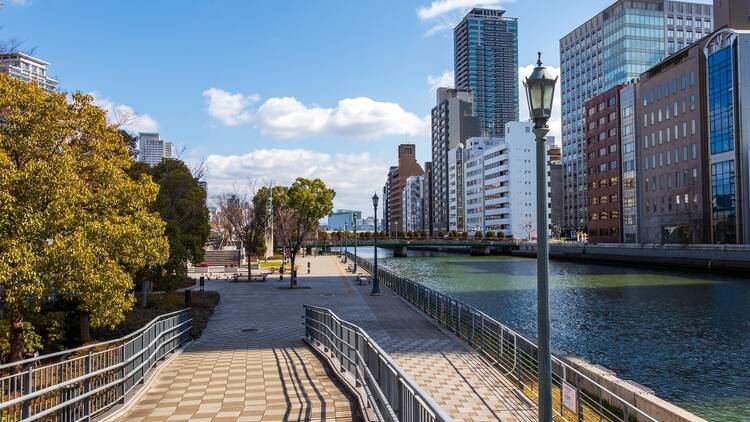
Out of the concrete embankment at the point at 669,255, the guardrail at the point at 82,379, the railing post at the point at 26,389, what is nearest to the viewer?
the railing post at the point at 26,389

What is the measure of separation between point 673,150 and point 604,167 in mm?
23006

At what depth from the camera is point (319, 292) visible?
3338 cm

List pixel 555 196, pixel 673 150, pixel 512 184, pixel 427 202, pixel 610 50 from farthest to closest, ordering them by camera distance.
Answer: pixel 427 202 < pixel 555 196 < pixel 610 50 < pixel 512 184 < pixel 673 150

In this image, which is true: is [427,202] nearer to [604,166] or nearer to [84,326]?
[604,166]

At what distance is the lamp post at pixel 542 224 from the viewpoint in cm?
620

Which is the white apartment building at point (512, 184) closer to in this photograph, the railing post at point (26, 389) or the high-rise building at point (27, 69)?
the high-rise building at point (27, 69)

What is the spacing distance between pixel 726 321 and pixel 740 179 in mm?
47177

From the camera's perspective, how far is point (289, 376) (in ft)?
37.1

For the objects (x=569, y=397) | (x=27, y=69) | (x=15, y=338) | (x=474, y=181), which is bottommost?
(x=569, y=397)

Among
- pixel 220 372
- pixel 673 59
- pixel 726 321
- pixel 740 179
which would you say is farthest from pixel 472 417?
pixel 673 59

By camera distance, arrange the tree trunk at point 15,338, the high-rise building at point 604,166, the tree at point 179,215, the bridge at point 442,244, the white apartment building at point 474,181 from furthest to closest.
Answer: the white apartment building at point 474,181, the bridge at point 442,244, the high-rise building at point 604,166, the tree at point 179,215, the tree trunk at point 15,338

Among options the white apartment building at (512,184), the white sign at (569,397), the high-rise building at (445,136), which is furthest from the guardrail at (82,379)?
the high-rise building at (445,136)

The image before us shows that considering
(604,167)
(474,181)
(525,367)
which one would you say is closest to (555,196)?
(474,181)

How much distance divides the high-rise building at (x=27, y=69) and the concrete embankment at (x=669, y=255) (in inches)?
2238
